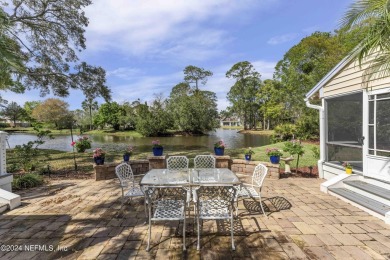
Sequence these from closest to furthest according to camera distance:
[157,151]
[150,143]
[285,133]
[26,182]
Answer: [26,182]
[157,151]
[285,133]
[150,143]

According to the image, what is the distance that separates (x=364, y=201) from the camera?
3719 millimetres

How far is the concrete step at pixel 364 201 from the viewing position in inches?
132

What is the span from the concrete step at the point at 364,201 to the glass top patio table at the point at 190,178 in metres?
2.27

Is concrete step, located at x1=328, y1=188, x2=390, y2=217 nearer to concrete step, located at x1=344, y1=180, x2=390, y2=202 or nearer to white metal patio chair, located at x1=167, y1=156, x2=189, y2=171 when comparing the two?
concrete step, located at x1=344, y1=180, x2=390, y2=202

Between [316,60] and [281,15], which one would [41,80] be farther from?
[316,60]

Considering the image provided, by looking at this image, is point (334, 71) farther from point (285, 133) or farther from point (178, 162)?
point (285, 133)

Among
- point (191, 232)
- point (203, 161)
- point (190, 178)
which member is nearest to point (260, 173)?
point (190, 178)

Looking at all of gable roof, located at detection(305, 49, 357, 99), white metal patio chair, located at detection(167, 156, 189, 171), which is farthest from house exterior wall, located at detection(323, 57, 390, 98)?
white metal patio chair, located at detection(167, 156, 189, 171)

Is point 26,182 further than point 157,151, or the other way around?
point 157,151

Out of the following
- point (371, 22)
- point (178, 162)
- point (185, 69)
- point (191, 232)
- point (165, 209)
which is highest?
point (185, 69)

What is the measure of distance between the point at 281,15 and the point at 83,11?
25.5 feet

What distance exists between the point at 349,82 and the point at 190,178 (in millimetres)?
4284

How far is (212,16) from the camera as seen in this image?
7.67m

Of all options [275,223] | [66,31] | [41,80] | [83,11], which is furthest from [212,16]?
[41,80]
